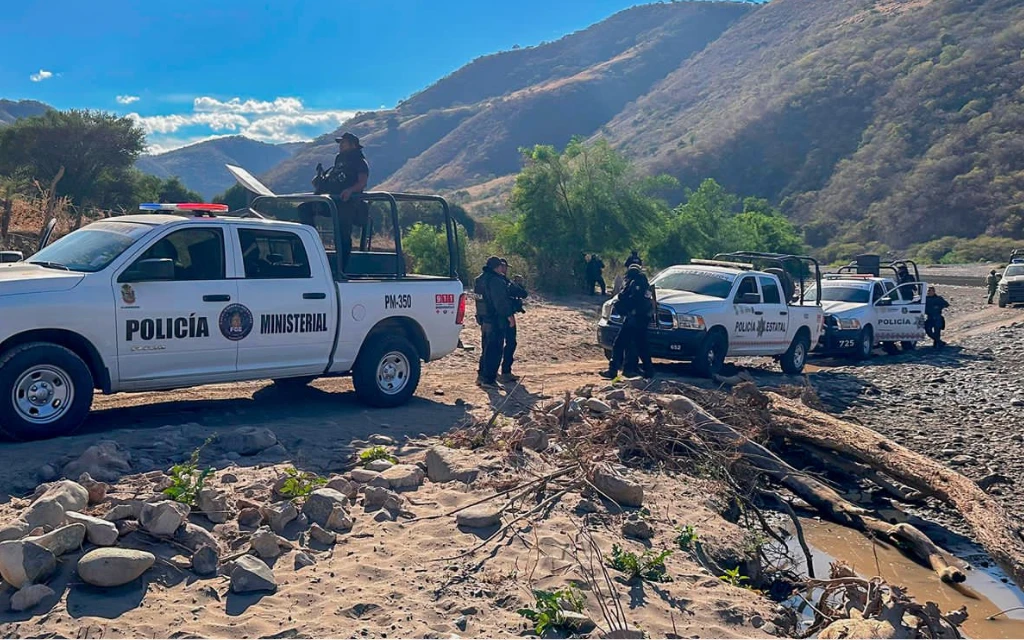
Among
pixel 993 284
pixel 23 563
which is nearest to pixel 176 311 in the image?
pixel 23 563

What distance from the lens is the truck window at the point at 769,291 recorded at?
1481cm

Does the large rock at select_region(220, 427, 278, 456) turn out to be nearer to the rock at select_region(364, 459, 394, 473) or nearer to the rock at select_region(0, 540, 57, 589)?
the rock at select_region(364, 459, 394, 473)

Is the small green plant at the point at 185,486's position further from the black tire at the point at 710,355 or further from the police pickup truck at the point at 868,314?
the police pickup truck at the point at 868,314

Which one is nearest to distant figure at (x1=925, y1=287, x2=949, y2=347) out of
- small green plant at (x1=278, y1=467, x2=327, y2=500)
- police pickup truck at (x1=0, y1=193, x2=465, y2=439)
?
police pickup truck at (x1=0, y1=193, x2=465, y2=439)

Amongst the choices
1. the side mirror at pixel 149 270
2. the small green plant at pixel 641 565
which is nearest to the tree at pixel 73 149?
the side mirror at pixel 149 270

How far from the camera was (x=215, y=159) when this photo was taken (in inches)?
3329

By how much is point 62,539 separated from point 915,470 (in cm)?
695

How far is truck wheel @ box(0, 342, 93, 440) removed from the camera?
265 inches

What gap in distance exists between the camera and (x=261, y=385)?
34.6 feet

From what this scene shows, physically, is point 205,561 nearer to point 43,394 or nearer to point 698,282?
point 43,394

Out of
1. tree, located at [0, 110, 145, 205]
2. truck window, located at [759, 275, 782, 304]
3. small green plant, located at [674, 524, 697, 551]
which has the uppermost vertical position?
tree, located at [0, 110, 145, 205]

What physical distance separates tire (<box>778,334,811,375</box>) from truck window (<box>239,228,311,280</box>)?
9668 millimetres

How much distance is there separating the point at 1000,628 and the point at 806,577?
128 cm

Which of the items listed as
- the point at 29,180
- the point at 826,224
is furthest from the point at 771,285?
the point at 826,224
